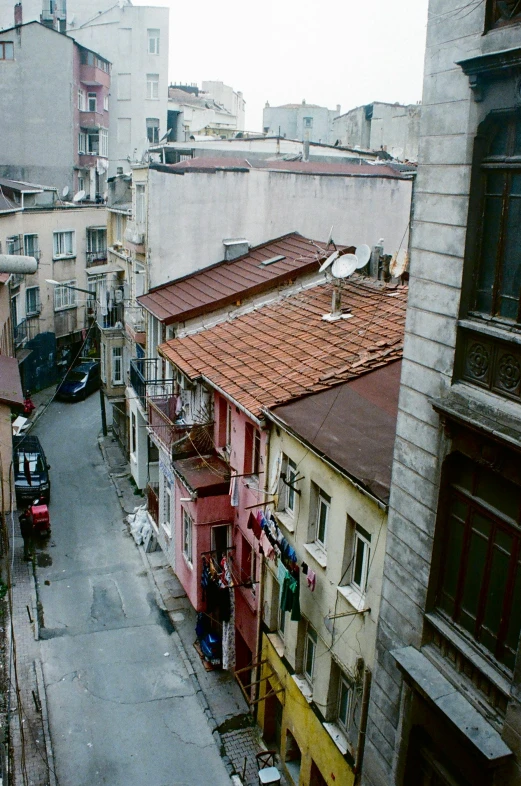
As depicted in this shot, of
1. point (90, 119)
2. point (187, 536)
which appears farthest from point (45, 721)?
point (90, 119)

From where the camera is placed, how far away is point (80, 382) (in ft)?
161

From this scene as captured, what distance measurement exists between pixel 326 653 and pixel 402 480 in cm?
591

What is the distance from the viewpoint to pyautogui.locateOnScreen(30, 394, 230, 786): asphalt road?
19062 mm

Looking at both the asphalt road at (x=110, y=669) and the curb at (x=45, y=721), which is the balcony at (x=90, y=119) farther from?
the curb at (x=45, y=721)

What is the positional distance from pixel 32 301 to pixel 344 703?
131ft

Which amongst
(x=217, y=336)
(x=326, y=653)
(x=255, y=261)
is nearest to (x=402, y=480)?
(x=326, y=653)

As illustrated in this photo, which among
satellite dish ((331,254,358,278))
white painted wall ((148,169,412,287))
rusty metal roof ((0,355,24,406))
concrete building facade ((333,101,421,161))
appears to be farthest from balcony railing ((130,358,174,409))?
concrete building facade ((333,101,421,161))

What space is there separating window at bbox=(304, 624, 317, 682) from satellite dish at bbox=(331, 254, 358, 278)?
973 centimetres

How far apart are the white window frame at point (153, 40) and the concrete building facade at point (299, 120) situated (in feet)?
61.4

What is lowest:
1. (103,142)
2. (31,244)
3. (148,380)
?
(148,380)

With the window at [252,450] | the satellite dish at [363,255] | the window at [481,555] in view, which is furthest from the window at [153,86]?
the window at [481,555]

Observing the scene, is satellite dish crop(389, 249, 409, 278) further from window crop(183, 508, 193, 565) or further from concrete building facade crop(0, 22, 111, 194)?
concrete building facade crop(0, 22, 111, 194)

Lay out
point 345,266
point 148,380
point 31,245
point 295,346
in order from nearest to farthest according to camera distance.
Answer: point 295,346
point 345,266
point 148,380
point 31,245

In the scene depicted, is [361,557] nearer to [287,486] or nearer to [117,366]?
[287,486]
